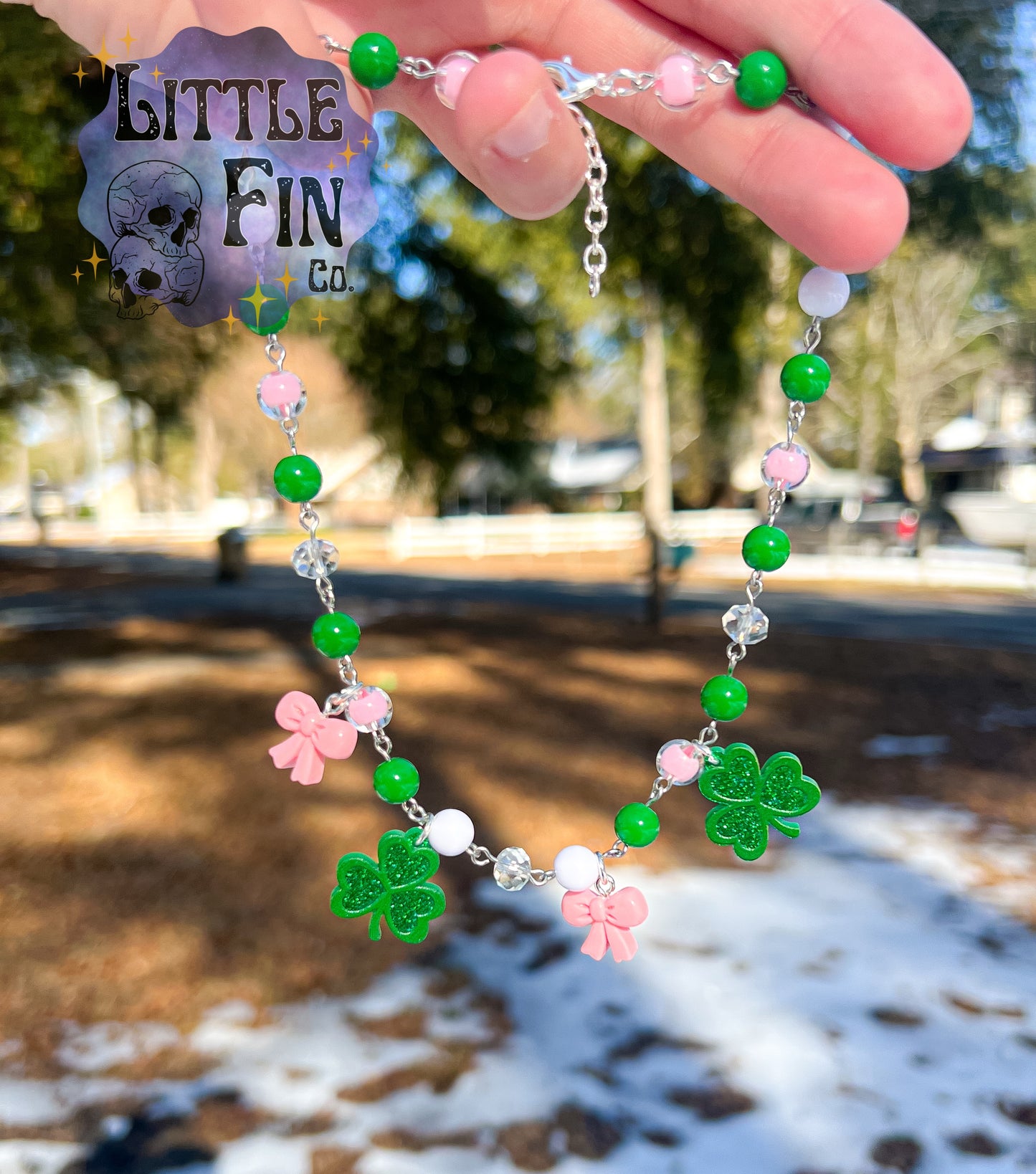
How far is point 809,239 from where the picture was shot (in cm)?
150

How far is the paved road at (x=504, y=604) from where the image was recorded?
1259cm

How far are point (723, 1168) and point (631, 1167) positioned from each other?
351mm

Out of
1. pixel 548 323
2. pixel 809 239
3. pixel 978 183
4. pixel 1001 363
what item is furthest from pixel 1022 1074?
pixel 1001 363

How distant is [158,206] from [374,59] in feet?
4.00

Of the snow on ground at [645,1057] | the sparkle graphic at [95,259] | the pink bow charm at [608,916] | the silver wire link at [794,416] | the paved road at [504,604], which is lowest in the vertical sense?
the snow on ground at [645,1057]

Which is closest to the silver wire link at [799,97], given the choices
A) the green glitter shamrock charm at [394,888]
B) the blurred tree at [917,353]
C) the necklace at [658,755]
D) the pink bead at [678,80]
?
the necklace at [658,755]

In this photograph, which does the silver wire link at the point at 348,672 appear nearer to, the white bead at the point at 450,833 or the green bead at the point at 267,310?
the white bead at the point at 450,833

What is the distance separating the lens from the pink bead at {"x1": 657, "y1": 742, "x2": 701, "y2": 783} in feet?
5.75

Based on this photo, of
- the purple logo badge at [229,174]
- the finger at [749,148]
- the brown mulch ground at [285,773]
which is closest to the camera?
the finger at [749,148]

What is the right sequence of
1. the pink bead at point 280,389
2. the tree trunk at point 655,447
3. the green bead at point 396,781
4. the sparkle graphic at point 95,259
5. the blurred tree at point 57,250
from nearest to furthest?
the pink bead at point 280,389 < the green bead at point 396,781 < the blurred tree at point 57,250 < the sparkle graphic at point 95,259 < the tree trunk at point 655,447

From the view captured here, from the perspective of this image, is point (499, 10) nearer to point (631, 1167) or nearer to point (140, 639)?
point (631, 1167)

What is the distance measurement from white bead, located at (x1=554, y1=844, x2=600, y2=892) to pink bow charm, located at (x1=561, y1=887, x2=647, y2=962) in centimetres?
2

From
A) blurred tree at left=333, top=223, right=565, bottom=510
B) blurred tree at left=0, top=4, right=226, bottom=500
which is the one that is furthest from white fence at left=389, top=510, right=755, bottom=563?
blurred tree at left=333, top=223, right=565, bottom=510

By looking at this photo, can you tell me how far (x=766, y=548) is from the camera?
1.72 metres
